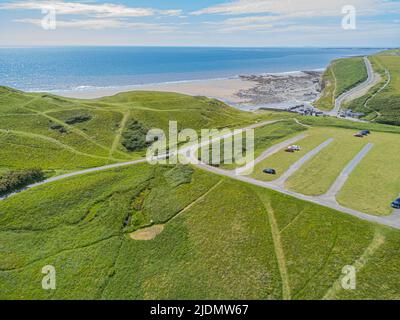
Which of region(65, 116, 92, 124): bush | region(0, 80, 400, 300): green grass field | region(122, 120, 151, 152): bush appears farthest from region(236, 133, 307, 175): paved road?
region(65, 116, 92, 124): bush

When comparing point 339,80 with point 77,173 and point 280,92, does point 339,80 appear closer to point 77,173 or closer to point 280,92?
point 280,92

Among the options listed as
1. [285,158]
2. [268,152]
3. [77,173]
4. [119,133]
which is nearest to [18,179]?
[77,173]

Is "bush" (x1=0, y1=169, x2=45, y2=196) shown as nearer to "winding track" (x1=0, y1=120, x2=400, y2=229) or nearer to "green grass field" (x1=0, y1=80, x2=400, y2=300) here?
"winding track" (x1=0, y1=120, x2=400, y2=229)

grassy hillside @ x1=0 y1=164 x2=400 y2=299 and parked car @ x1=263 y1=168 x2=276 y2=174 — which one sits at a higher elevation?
parked car @ x1=263 y1=168 x2=276 y2=174

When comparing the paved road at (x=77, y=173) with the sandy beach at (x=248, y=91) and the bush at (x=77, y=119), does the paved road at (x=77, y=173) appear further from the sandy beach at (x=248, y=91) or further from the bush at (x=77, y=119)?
the sandy beach at (x=248, y=91)

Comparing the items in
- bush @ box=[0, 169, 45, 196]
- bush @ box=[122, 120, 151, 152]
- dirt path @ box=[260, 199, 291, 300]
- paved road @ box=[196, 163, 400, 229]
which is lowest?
dirt path @ box=[260, 199, 291, 300]

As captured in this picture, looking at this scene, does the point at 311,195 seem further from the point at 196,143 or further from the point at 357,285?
the point at 196,143

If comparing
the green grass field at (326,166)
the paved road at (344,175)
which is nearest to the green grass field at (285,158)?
the green grass field at (326,166)
